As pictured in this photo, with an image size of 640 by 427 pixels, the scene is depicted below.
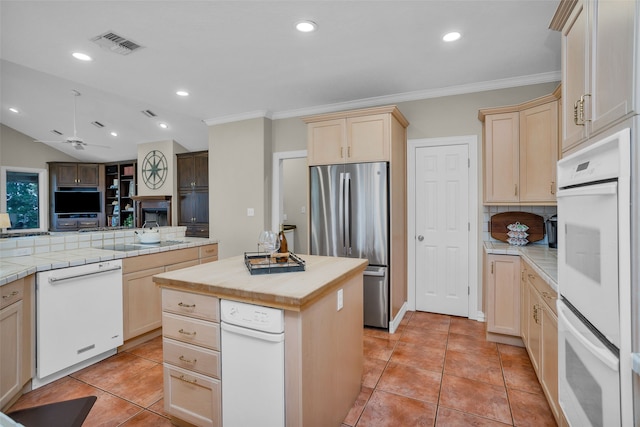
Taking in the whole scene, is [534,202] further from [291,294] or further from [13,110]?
[13,110]

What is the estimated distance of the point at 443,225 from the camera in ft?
12.3

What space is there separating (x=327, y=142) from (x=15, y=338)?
3035mm

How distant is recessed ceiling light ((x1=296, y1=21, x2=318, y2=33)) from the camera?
238 centimetres

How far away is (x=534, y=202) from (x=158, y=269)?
368 centimetres

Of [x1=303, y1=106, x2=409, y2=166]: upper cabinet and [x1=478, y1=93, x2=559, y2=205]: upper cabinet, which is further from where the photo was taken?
[x1=303, y1=106, x2=409, y2=166]: upper cabinet

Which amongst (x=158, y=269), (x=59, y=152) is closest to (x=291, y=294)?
(x=158, y=269)

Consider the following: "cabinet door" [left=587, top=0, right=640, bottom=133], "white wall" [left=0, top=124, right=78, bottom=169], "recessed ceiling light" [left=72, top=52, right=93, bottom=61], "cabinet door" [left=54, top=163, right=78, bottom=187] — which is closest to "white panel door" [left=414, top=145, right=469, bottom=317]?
"cabinet door" [left=587, top=0, right=640, bottom=133]

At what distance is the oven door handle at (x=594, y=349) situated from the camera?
996 mm

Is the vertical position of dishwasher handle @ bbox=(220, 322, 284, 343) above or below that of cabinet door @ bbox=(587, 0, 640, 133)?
below

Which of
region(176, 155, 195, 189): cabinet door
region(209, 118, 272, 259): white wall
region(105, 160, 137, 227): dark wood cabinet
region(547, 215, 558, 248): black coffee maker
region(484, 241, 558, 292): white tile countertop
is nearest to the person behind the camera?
region(484, 241, 558, 292): white tile countertop

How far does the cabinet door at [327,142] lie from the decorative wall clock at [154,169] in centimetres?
449

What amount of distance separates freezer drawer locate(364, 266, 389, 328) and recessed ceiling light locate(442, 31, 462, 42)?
84.8 inches

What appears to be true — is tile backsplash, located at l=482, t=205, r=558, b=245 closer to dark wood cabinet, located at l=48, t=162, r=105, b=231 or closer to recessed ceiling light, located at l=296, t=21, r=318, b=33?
recessed ceiling light, located at l=296, t=21, r=318, b=33

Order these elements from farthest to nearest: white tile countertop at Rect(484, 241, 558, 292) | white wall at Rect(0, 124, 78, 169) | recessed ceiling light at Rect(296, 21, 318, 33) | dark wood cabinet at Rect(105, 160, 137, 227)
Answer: dark wood cabinet at Rect(105, 160, 137, 227) < white wall at Rect(0, 124, 78, 169) < recessed ceiling light at Rect(296, 21, 318, 33) < white tile countertop at Rect(484, 241, 558, 292)
